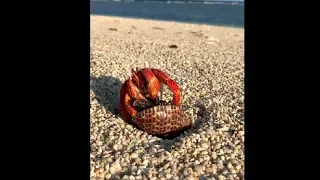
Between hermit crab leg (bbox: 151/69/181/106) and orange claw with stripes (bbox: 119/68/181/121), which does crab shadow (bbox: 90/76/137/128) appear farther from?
hermit crab leg (bbox: 151/69/181/106)

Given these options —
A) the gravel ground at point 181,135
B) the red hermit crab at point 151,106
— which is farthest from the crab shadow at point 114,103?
the red hermit crab at point 151,106

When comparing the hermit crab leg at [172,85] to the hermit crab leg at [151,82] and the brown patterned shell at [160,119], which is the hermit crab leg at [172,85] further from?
the brown patterned shell at [160,119]

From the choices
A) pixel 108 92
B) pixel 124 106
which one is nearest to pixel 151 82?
pixel 124 106

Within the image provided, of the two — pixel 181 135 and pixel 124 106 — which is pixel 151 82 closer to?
pixel 124 106
